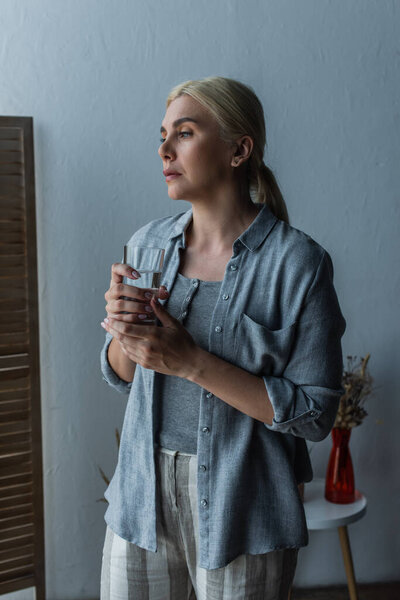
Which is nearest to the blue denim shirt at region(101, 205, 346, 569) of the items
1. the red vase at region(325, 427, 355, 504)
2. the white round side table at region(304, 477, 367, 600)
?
the white round side table at region(304, 477, 367, 600)

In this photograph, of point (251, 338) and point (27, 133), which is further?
point (27, 133)

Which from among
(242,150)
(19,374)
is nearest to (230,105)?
(242,150)

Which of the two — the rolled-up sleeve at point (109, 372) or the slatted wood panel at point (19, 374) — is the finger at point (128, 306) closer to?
the rolled-up sleeve at point (109, 372)

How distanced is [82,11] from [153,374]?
53.7 inches

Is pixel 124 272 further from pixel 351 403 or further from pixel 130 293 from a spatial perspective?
pixel 351 403

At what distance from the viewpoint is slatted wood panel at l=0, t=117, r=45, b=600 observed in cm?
182

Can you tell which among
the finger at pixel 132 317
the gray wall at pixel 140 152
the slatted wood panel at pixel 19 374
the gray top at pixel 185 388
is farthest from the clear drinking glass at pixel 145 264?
the gray wall at pixel 140 152

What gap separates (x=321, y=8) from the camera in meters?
2.04

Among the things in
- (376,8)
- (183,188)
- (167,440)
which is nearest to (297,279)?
(183,188)

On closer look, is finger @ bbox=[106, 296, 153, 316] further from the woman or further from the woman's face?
the woman's face

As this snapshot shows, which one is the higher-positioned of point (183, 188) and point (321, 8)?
point (321, 8)

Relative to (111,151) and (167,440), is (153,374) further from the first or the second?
(111,151)

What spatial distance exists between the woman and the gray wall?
2.82 ft

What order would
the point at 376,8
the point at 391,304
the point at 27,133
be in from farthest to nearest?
the point at 391,304, the point at 376,8, the point at 27,133
